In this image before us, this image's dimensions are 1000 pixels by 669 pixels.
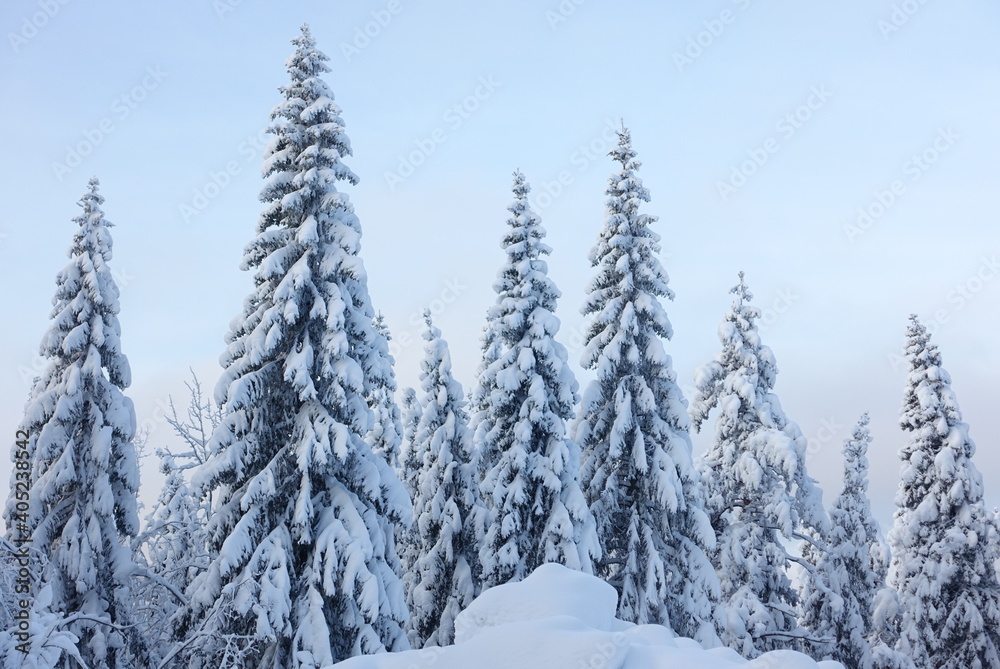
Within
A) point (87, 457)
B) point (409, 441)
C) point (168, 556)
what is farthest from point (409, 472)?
point (87, 457)

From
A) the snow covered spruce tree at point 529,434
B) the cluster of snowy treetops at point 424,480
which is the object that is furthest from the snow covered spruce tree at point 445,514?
the snow covered spruce tree at point 529,434

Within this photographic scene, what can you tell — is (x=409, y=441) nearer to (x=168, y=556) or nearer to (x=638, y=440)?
(x=168, y=556)

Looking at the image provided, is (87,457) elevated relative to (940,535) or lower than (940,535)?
elevated

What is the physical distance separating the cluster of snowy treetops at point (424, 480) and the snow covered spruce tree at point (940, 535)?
0.08 metres

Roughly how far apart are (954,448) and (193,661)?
24.0m

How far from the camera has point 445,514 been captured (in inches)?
925

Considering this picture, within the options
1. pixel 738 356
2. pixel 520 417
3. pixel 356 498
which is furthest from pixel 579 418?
pixel 356 498

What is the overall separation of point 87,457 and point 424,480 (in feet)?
30.8

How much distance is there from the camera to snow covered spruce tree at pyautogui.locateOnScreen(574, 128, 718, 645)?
19156mm

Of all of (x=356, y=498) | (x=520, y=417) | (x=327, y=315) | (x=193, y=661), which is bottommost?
(x=193, y=661)

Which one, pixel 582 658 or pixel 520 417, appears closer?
pixel 582 658

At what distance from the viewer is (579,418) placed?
2095cm

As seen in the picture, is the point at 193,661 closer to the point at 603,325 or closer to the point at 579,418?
the point at 579,418

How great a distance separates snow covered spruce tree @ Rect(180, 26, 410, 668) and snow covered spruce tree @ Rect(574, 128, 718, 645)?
21.3ft
